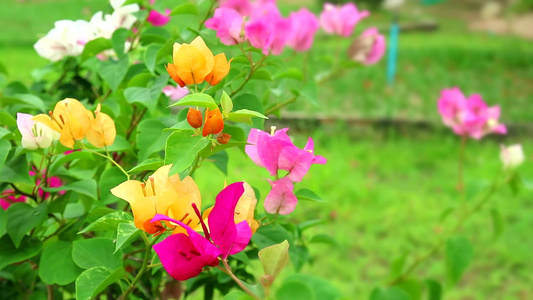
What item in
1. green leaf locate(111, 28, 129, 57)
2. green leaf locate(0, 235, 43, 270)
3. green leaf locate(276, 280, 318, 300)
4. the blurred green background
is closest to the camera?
green leaf locate(276, 280, 318, 300)

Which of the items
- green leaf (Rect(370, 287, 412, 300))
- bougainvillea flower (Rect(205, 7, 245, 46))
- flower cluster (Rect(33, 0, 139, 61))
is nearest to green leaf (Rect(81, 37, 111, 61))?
flower cluster (Rect(33, 0, 139, 61))

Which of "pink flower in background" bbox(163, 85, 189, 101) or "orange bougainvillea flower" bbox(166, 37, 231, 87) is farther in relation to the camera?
"pink flower in background" bbox(163, 85, 189, 101)

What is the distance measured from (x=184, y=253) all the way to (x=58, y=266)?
0.72 feet

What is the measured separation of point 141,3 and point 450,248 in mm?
582

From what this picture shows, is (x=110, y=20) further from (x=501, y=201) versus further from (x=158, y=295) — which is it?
(x=501, y=201)

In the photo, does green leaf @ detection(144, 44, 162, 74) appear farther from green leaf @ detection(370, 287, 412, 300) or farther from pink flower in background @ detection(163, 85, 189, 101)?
green leaf @ detection(370, 287, 412, 300)

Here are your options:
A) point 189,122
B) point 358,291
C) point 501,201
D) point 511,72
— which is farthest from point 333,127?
point 189,122

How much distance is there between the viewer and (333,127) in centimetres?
306

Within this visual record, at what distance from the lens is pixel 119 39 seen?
679 millimetres

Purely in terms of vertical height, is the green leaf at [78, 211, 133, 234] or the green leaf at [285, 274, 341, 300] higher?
the green leaf at [78, 211, 133, 234]

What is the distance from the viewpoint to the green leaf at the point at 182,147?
0.43m

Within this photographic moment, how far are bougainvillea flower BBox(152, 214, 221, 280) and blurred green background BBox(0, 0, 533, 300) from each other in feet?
1.44

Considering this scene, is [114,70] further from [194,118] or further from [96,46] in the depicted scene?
[194,118]

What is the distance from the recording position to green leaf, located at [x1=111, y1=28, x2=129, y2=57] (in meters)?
0.68
